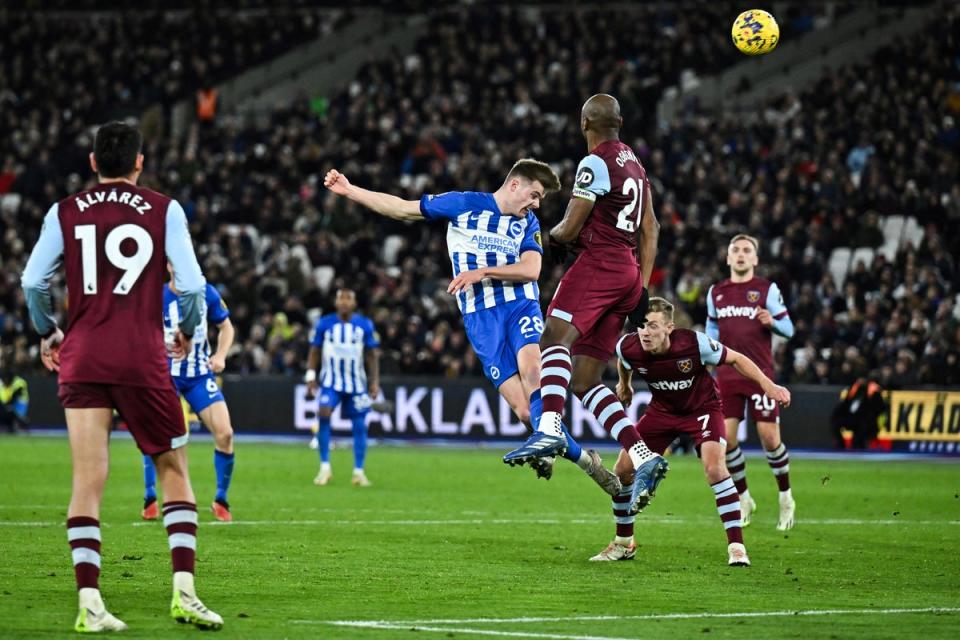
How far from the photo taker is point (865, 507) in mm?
17906

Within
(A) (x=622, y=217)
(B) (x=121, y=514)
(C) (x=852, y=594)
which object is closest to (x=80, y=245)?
(A) (x=622, y=217)

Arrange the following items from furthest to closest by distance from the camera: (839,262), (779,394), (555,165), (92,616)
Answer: (555,165)
(839,262)
(779,394)
(92,616)

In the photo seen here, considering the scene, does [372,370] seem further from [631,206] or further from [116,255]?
[116,255]

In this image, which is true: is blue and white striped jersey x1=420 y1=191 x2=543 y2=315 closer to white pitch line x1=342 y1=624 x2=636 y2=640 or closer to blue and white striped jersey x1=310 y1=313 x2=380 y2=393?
white pitch line x1=342 y1=624 x2=636 y2=640

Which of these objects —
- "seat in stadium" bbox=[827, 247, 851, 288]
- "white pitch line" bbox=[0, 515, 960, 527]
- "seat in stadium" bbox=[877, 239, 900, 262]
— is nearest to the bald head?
"white pitch line" bbox=[0, 515, 960, 527]

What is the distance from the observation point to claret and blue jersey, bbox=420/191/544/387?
1211cm

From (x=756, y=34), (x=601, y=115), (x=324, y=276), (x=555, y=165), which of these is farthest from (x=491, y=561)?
(x=555, y=165)

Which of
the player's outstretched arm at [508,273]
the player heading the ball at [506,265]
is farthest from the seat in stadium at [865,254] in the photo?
the player's outstretched arm at [508,273]

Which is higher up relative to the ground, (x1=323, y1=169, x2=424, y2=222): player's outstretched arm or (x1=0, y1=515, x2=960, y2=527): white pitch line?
(x1=323, y1=169, x2=424, y2=222): player's outstretched arm

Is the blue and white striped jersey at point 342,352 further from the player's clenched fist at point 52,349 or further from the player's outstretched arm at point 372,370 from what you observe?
the player's clenched fist at point 52,349

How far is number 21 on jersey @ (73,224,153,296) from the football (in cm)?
890

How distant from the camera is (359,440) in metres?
21.7

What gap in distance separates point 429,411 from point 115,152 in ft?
76.4

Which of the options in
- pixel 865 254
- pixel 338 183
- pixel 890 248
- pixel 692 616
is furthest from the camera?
pixel 890 248
